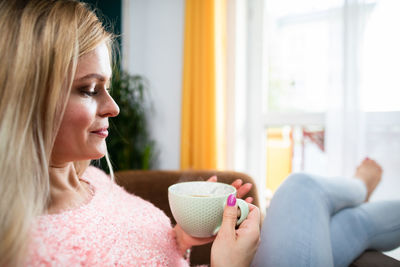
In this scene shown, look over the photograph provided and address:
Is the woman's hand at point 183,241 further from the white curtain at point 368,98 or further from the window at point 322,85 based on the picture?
the white curtain at point 368,98

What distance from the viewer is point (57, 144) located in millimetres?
458

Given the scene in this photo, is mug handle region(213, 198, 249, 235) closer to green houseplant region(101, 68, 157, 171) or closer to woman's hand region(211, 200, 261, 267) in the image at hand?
woman's hand region(211, 200, 261, 267)

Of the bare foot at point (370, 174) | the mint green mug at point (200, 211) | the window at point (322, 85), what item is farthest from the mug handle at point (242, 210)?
the bare foot at point (370, 174)

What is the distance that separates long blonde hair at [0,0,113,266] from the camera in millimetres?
352

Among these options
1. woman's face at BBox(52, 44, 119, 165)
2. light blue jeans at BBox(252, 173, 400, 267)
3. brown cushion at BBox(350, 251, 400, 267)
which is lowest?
brown cushion at BBox(350, 251, 400, 267)

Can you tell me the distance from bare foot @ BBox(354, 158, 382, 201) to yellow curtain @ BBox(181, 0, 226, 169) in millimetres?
912

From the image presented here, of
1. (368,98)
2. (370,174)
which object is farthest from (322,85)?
(370,174)

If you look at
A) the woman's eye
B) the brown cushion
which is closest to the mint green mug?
the woman's eye

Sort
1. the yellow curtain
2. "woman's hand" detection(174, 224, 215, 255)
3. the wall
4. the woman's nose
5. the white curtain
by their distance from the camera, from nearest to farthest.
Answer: the woman's nose < "woman's hand" detection(174, 224, 215, 255) < the white curtain < the yellow curtain < the wall

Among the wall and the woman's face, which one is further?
the wall

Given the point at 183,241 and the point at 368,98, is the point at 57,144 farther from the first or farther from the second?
the point at 368,98

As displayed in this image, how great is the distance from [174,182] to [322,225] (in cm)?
41

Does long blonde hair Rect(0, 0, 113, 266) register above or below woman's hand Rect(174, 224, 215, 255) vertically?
above

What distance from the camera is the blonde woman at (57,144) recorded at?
0.36 metres
